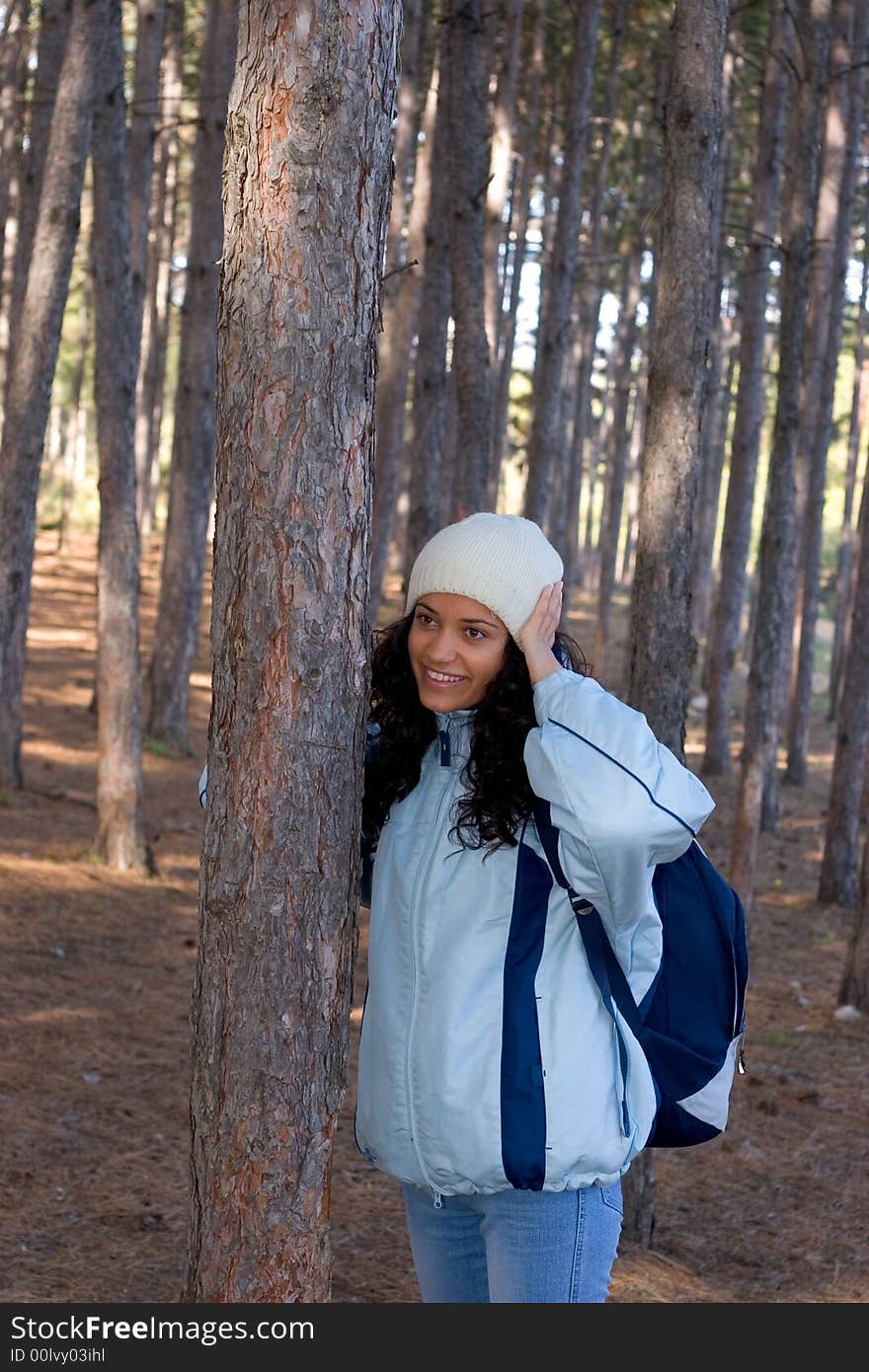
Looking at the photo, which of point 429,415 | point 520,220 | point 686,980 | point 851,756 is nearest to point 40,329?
point 429,415

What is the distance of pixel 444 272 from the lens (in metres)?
12.2

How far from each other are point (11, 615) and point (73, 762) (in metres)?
2.77

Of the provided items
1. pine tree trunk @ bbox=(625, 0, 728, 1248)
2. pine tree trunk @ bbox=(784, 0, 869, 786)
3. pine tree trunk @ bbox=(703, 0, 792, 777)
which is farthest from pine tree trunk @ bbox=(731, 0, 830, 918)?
pine tree trunk @ bbox=(625, 0, 728, 1248)

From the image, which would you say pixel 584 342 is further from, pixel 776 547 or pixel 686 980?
pixel 686 980

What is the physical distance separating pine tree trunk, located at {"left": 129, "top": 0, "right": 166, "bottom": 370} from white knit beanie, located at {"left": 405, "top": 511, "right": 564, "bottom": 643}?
8149 mm

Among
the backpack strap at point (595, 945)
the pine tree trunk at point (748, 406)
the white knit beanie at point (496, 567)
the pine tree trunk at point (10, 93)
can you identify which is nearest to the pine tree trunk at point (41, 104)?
the pine tree trunk at point (10, 93)

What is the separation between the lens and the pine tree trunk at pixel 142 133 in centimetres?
1299

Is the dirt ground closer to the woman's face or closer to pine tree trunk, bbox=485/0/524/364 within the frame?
the woman's face

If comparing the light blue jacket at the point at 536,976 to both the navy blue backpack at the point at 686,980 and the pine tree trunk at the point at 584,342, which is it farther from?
the pine tree trunk at the point at 584,342

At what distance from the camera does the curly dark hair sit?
246cm

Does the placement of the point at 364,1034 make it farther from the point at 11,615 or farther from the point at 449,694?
the point at 11,615

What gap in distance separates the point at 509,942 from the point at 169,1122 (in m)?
3.92

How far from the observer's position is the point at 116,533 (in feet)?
29.2
